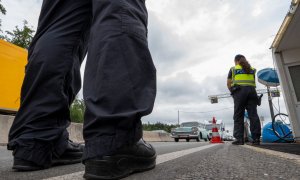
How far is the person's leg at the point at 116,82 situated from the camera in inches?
46.4

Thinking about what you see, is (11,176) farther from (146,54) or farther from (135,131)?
(146,54)

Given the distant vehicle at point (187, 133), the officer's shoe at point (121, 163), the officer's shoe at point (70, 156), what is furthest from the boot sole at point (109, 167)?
the distant vehicle at point (187, 133)

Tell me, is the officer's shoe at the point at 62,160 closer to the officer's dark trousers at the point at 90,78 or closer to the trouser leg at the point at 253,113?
the officer's dark trousers at the point at 90,78

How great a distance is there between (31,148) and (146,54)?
83 cm

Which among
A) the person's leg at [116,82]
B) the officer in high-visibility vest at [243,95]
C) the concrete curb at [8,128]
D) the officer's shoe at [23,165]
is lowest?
the officer's shoe at [23,165]

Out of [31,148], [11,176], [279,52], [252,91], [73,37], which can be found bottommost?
[11,176]

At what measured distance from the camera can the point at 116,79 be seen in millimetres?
1219

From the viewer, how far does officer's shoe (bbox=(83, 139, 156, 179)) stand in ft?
3.74

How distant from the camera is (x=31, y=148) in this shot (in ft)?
5.00

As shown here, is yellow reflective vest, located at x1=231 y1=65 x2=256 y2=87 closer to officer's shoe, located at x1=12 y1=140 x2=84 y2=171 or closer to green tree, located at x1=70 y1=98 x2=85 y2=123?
officer's shoe, located at x1=12 y1=140 x2=84 y2=171

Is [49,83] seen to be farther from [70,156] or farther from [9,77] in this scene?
[9,77]

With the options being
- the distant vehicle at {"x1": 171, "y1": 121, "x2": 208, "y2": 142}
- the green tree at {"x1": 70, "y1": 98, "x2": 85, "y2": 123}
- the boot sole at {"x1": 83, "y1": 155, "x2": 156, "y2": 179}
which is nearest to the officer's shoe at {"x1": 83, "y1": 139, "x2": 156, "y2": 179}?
the boot sole at {"x1": 83, "y1": 155, "x2": 156, "y2": 179}

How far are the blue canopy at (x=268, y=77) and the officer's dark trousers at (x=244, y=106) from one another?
2626 mm

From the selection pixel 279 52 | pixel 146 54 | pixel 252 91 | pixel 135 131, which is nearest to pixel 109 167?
pixel 135 131
